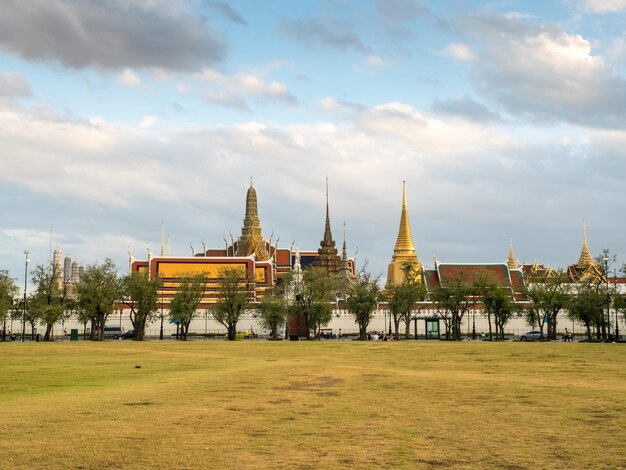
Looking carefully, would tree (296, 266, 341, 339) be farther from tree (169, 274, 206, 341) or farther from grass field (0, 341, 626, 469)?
grass field (0, 341, 626, 469)

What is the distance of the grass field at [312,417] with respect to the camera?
1563 centimetres

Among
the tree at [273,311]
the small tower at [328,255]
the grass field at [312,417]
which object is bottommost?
the grass field at [312,417]

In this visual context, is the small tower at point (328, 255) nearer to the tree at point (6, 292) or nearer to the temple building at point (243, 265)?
the temple building at point (243, 265)

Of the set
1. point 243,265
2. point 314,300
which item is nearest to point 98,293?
point 314,300

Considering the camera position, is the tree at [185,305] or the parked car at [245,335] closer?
the tree at [185,305]

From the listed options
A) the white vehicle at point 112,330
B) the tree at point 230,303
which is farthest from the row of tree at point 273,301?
the white vehicle at point 112,330

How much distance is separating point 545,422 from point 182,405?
32.2 feet

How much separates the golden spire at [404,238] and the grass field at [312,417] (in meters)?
104

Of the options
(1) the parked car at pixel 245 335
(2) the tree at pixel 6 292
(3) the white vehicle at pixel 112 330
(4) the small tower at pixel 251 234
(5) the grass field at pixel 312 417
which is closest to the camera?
(5) the grass field at pixel 312 417

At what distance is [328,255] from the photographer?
5659 inches

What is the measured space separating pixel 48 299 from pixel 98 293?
7201 millimetres

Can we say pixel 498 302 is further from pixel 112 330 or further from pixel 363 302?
pixel 112 330

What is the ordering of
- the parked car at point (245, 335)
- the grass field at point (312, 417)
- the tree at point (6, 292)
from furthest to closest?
the parked car at point (245, 335), the tree at point (6, 292), the grass field at point (312, 417)

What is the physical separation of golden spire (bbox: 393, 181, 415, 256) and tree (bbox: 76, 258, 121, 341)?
67.4 meters
